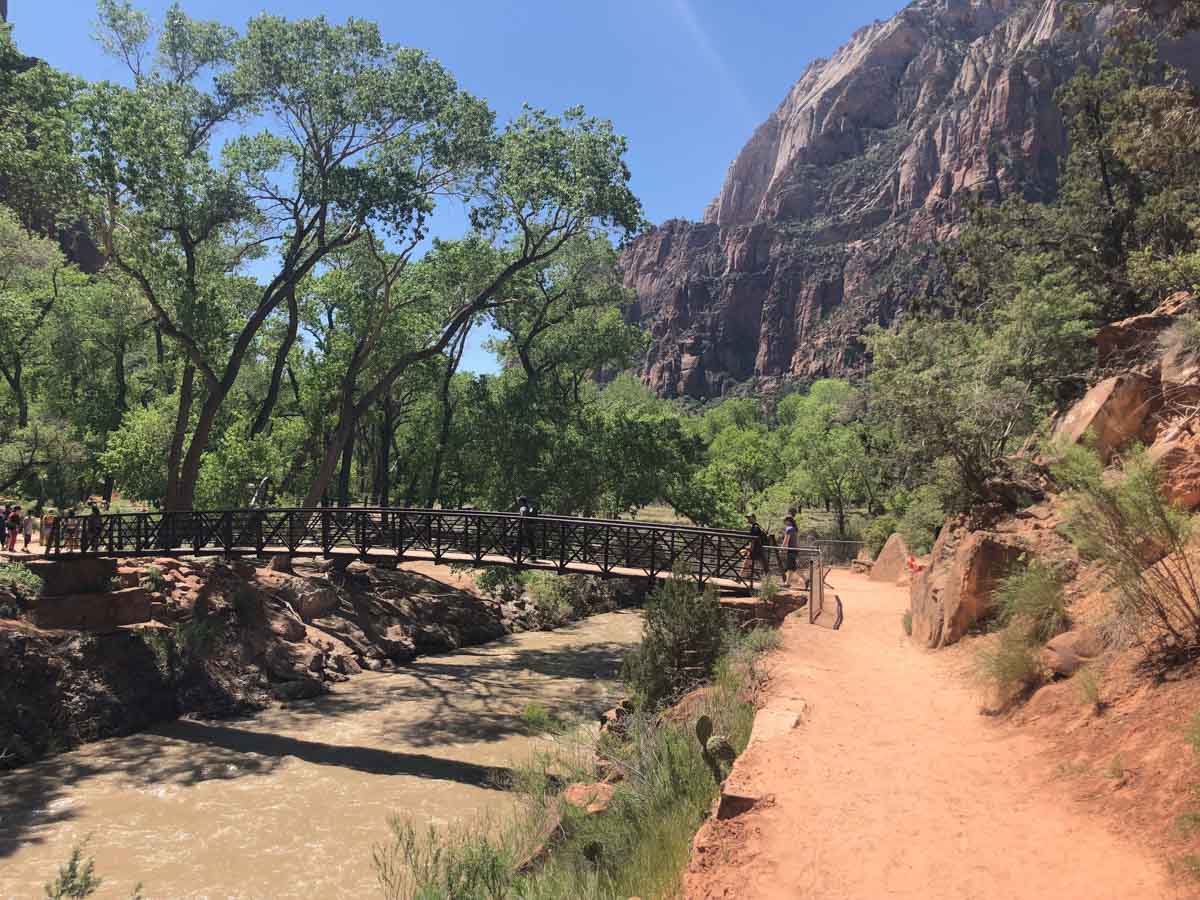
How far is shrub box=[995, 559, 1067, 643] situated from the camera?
29.0ft

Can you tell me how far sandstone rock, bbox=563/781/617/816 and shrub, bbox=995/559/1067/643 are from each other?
5244 millimetres

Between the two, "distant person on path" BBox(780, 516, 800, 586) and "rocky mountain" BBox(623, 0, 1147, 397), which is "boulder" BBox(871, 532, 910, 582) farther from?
"rocky mountain" BBox(623, 0, 1147, 397)

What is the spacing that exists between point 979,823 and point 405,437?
3844cm

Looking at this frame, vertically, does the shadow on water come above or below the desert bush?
below

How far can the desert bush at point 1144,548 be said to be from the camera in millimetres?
6863

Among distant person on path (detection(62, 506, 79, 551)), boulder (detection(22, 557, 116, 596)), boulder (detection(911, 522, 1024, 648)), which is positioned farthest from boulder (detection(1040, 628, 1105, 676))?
distant person on path (detection(62, 506, 79, 551))

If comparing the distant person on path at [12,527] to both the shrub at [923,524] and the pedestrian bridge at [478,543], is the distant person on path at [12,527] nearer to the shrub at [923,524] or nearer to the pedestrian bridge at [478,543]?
the pedestrian bridge at [478,543]

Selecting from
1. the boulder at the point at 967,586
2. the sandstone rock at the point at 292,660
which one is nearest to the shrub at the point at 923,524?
the boulder at the point at 967,586

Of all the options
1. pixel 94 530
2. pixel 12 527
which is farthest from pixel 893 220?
pixel 12 527

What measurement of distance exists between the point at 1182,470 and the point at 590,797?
8209 mm

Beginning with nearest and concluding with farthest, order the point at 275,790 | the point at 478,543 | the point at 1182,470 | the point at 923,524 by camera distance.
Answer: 1. the point at 1182,470
2. the point at 275,790
3. the point at 478,543
4. the point at 923,524

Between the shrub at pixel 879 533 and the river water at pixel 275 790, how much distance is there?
16069mm

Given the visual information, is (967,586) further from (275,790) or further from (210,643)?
(210,643)

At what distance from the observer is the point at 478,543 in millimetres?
19141
